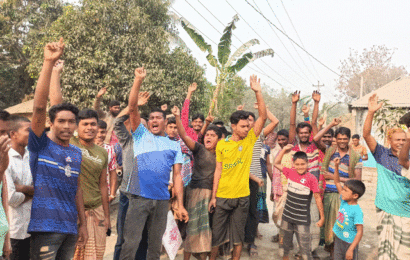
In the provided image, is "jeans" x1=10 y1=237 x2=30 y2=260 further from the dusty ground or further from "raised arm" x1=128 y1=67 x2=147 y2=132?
the dusty ground

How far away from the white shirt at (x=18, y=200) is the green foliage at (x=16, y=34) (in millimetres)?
19499

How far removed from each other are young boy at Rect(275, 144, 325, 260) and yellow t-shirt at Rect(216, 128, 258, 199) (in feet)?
1.81

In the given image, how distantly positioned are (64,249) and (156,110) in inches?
68.4

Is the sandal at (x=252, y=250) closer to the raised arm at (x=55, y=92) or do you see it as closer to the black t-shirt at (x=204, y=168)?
the black t-shirt at (x=204, y=168)

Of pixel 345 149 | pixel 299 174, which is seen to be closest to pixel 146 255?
pixel 299 174

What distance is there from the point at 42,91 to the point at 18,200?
99 centimetres

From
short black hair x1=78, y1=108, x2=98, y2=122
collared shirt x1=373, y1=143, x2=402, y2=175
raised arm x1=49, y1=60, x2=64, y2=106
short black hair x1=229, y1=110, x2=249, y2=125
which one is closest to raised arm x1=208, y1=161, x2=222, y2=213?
short black hair x1=229, y1=110, x2=249, y2=125

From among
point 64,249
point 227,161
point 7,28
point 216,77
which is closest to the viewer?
point 64,249

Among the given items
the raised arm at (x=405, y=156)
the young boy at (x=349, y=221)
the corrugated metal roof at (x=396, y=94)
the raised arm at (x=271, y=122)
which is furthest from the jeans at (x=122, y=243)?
the corrugated metal roof at (x=396, y=94)

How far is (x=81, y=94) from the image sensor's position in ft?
45.2

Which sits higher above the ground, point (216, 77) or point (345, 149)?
point (216, 77)

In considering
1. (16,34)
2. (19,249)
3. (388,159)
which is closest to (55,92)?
(19,249)

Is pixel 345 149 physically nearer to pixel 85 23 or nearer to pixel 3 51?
pixel 85 23

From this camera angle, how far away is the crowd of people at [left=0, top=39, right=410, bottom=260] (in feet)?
8.26
